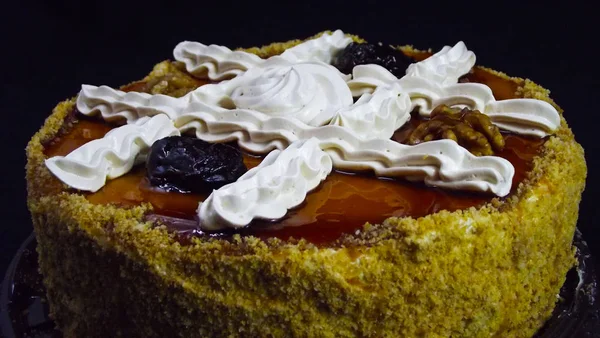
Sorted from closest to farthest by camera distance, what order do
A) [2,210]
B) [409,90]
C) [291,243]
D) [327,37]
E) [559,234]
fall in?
[291,243], [559,234], [409,90], [327,37], [2,210]

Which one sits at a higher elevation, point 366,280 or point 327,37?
point 327,37

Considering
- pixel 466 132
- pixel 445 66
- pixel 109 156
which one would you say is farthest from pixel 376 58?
pixel 109 156

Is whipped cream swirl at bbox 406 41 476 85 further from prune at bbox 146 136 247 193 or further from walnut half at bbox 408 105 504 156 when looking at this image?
prune at bbox 146 136 247 193

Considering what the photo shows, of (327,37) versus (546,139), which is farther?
(327,37)

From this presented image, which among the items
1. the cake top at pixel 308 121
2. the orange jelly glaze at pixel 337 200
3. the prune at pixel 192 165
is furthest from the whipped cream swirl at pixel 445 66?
the prune at pixel 192 165

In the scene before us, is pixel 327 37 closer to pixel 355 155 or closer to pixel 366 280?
pixel 355 155

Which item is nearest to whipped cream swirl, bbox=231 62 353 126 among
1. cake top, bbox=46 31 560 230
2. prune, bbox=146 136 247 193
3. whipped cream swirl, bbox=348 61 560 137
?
cake top, bbox=46 31 560 230

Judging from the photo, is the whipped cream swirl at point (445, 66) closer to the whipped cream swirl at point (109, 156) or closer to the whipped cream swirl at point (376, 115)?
the whipped cream swirl at point (376, 115)

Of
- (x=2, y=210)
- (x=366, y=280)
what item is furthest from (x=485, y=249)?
(x=2, y=210)
